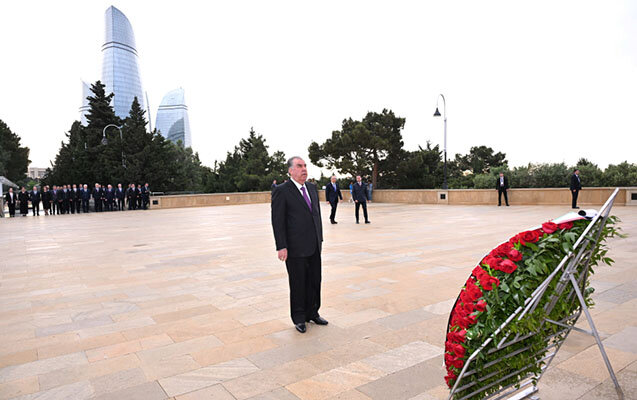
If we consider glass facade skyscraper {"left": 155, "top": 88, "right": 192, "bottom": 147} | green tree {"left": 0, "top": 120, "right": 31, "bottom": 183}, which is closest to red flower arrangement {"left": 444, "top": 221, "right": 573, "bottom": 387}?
green tree {"left": 0, "top": 120, "right": 31, "bottom": 183}

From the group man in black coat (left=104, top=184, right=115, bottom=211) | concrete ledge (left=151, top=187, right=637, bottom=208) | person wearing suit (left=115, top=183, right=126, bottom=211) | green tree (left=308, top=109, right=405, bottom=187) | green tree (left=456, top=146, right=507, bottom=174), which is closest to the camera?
concrete ledge (left=151, top=187, right=637, bottom=208)

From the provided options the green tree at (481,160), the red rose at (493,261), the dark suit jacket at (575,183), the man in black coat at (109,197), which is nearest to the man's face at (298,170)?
the red rose at (493,261)

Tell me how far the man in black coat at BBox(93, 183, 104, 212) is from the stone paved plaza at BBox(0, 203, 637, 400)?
21252mm

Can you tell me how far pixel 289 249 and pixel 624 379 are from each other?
2938 millimetres

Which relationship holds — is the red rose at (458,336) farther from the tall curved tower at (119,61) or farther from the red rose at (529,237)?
the tall curved tower at (119,61)

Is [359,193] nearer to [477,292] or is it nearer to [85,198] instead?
[477,292]

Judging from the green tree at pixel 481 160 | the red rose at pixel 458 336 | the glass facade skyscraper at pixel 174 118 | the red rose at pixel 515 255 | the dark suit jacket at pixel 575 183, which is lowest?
the red rose at pixel 458 336

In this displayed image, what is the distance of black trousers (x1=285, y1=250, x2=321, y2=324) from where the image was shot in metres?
4.55

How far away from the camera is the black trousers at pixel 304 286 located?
4555 mm

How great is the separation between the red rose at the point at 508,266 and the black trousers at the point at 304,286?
248 cm

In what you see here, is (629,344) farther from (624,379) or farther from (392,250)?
(392,250)

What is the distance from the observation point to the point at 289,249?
179 inches

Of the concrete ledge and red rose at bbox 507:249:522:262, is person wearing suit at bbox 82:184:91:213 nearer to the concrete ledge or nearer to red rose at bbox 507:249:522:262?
the concrete ledge

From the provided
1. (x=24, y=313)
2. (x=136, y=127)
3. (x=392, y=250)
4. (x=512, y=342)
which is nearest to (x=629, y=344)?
(x=512, y=342)
